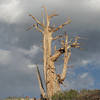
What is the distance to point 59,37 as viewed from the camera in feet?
67.5

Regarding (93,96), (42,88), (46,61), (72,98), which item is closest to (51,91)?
(42,88)

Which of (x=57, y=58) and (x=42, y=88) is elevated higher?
(x=57, y=58)

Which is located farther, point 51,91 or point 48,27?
point 48,27

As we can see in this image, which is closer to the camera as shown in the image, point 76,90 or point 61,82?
point 76,90

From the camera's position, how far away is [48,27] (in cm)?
2028

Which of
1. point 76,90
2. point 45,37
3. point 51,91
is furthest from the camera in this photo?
point 45,37

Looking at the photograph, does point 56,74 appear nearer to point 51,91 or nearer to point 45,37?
point 51,91

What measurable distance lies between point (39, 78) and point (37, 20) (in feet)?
18.7

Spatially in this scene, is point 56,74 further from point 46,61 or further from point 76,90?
point 76,90

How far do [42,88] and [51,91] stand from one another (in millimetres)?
1332

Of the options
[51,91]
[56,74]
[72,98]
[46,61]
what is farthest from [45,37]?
[72,98]

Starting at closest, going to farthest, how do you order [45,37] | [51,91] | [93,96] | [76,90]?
[93,96] < [76,90] < [51,91] < [45,37]

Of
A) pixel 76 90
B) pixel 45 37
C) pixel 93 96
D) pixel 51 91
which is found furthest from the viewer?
pixel 45 37

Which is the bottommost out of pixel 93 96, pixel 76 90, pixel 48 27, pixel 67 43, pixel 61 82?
pixel 93 96
